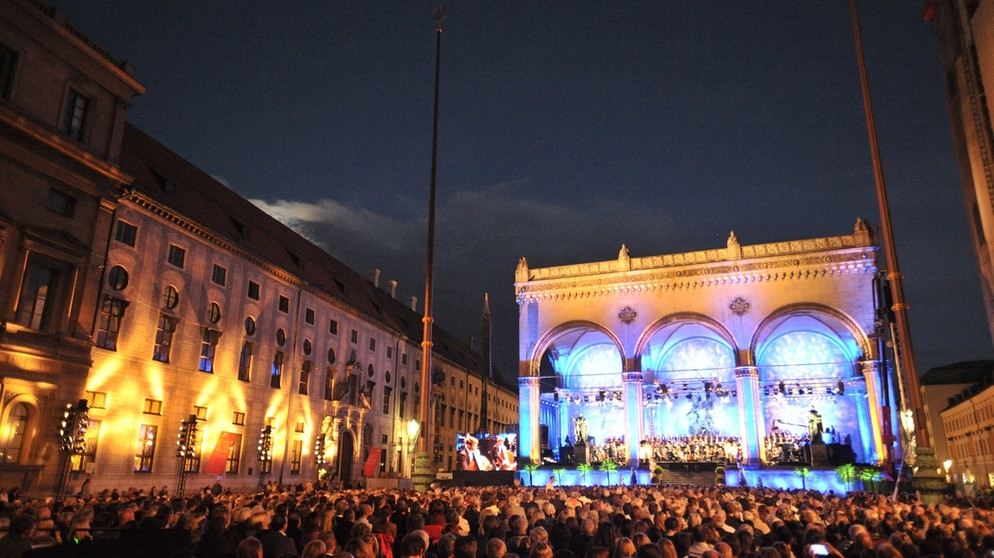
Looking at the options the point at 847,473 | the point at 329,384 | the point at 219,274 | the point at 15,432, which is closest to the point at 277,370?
the point at 329,384

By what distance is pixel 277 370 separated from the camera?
1363 inches

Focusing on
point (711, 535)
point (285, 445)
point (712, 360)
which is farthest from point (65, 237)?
point (712, 360)

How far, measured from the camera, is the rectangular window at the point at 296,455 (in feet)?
113

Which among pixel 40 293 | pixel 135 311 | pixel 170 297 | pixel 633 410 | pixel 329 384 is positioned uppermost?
pixel 170 297

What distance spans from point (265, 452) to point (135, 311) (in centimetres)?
1036

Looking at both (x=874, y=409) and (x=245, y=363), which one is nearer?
(x=245, y=363)

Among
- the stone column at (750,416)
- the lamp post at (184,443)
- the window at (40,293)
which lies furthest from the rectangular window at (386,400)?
the window at (40,293)

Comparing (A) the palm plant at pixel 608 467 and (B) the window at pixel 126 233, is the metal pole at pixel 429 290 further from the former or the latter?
(A) the palm plant at pixel 608 467

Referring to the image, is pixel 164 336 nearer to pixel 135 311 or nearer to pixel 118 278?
pixel 135 311

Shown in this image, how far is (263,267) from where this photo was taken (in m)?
33.9

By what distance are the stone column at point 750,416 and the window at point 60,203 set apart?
34.1 meters

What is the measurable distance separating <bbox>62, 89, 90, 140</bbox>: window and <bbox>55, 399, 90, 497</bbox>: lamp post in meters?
9.67

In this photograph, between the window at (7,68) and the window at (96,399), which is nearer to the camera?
the window at (7,68)

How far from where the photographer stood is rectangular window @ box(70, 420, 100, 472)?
72.3 feet
